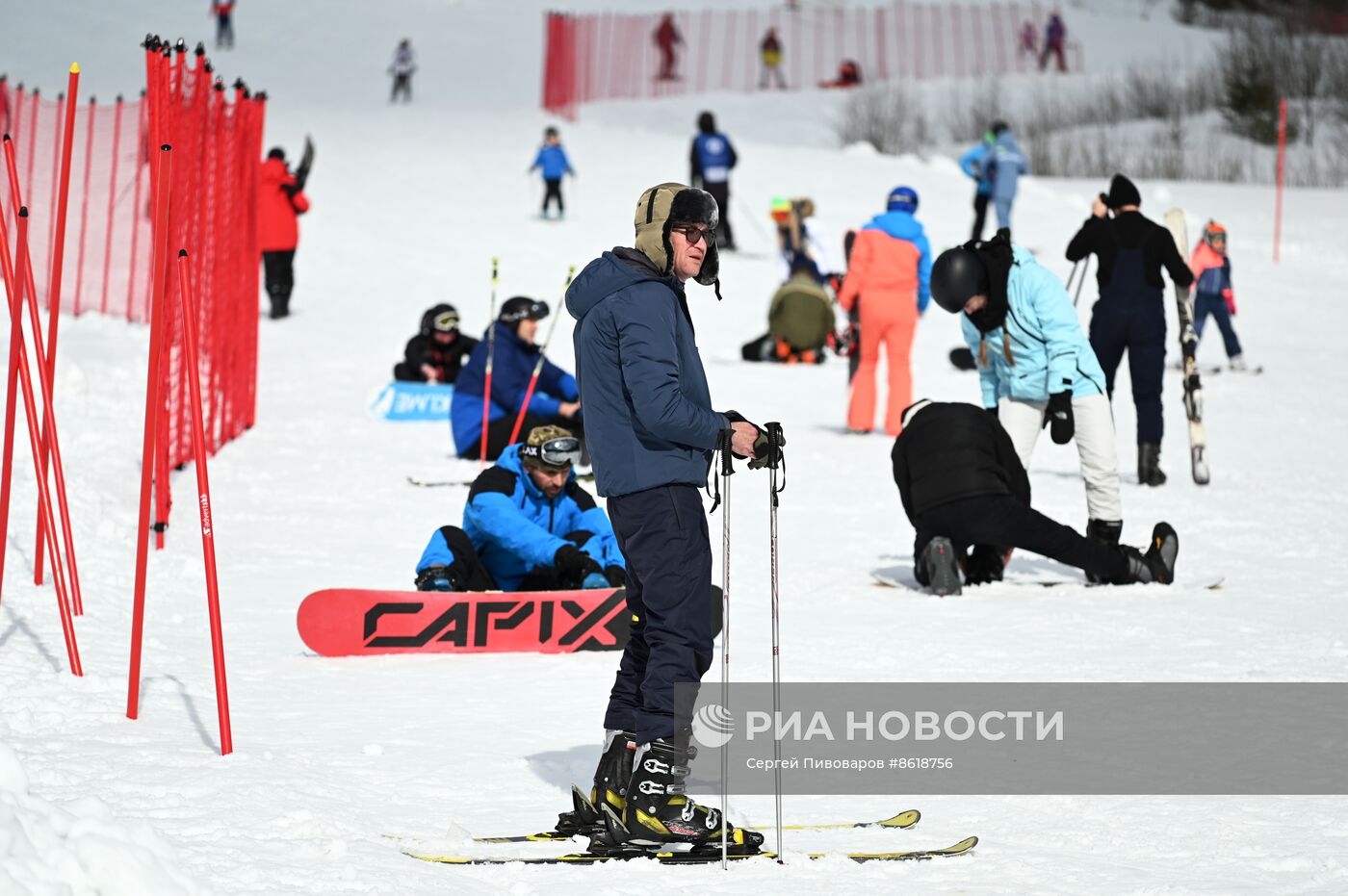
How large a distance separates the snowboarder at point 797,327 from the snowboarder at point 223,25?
26.6m

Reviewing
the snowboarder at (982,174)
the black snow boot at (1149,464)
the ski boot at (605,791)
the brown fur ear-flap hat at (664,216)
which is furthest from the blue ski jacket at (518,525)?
the snowboarder at (982,174)

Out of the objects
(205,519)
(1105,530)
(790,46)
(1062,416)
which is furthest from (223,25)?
(205,519)

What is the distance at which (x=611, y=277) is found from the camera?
13.4 feet

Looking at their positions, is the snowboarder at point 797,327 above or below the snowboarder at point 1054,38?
below

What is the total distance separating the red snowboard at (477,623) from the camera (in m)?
6.32

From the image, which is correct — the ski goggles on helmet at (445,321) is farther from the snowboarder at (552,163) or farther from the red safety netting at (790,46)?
the red safety netting at (790,46)

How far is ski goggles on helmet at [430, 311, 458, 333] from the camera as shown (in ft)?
41.3

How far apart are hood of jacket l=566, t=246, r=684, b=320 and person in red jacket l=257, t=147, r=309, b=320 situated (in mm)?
13132

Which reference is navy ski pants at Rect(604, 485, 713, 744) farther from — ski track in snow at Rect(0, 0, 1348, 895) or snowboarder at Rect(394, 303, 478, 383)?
snowboarder at Rect(394, 303, 478, 383)

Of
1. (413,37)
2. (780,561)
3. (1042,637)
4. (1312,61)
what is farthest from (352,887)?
(413,37)

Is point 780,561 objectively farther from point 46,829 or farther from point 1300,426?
point 1300,426

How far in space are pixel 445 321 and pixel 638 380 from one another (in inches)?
347

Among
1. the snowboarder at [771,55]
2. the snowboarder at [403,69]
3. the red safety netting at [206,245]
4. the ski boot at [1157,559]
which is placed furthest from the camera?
the snowboarder at [771,55]

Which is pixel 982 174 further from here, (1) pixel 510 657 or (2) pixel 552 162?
(1) pixel 510 657
